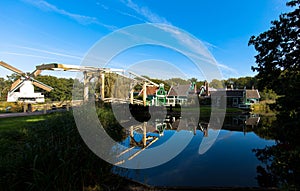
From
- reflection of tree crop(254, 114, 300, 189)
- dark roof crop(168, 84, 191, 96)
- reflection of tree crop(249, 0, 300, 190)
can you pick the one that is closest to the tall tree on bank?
reflection of tree crop(249, 0, 300, 190)

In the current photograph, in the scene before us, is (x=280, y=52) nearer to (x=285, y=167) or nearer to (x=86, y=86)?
(x=285, y=167)

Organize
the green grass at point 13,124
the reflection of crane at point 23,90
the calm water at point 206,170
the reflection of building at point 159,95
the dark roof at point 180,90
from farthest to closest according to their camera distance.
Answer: the dark roof at point 180,90 < the reflection of building at point 159,95 < the reflection of crane at point 23,90 < the green grass at point 13,124 < the calm water at point 206,170

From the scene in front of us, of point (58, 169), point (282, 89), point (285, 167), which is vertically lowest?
point (285, 167)

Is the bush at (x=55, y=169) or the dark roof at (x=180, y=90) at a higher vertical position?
the dark roof at (x=180, y=90)

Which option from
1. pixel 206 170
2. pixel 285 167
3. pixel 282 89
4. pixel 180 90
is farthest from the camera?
pixel 180 90

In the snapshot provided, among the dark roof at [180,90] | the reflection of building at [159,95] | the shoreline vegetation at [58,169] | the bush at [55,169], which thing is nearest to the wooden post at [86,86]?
the shoreline vegetation at [58,169]

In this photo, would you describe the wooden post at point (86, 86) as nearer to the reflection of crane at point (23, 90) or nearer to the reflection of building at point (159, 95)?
the reflection of crane at point (23, 90)

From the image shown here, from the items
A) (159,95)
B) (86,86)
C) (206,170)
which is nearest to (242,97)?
(159,95)

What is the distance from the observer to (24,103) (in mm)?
10094

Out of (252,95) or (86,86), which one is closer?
(86,86)

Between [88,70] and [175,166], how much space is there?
6.49 metres

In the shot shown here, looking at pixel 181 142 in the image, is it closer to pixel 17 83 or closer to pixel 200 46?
pixel 200 46

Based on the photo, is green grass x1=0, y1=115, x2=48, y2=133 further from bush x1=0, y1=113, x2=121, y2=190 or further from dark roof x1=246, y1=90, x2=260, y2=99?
dark roof x1=246, y1=90, x2=260, y2=99

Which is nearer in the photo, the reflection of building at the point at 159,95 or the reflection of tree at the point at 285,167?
the reflection of tree at the point at 285,167
